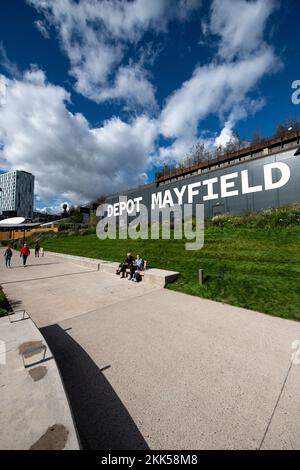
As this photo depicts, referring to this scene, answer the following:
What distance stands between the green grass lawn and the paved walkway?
95 cm

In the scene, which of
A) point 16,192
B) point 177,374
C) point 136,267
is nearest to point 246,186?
→ point 136,267

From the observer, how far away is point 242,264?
10.3 metres

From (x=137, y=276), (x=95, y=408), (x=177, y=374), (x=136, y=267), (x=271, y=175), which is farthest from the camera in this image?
(x=271, y=175)

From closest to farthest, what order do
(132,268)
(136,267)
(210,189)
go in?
1. (132,268)
2. (136,267)
3. (210,189)

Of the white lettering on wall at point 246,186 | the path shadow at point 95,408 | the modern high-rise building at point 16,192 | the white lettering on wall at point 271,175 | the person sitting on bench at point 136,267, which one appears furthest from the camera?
the modern high-rise building at point 16,192

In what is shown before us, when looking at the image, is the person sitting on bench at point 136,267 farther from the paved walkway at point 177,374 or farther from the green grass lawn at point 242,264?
the paved walkway at point 177,374

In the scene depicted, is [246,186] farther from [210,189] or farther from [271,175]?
[210,189]

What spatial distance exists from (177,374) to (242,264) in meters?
8.03

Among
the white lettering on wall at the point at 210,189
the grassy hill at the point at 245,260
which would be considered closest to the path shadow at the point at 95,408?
the grassy hill at the point at 245,260

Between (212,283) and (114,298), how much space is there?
4.02 m

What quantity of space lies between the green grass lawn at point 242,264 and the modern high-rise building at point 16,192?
150103mm

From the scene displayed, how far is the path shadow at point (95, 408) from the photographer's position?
2.40m
